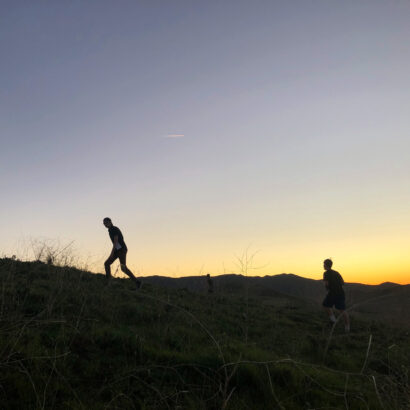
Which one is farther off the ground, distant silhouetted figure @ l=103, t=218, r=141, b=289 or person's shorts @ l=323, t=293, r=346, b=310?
distant silhouetted figure @ l=103, t=218, r=141, b=289

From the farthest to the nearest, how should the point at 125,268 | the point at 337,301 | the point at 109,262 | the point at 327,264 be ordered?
the point at 327,264, the point at 337,301, the point at 109,262, the point at 125,268

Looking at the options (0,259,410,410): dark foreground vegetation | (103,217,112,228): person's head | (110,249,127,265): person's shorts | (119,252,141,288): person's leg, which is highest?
(103,217,112,228): person's head

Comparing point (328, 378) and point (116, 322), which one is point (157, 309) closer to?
point (116, 322)

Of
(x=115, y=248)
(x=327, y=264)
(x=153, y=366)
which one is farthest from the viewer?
(x=327, y=264)

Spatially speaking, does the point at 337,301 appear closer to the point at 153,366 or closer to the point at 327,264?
the point at 327,264

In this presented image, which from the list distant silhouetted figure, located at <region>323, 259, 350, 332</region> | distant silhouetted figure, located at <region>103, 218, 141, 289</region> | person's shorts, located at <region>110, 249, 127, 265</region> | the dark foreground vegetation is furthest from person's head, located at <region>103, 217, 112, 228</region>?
distant silhouetted figure, located at <region>323, 259, 350, 332</region>

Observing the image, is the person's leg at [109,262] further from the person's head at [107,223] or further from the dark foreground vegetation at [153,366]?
the dark foreground vegetation at [153,366]

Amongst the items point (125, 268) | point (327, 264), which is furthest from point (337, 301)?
point (125, 268)

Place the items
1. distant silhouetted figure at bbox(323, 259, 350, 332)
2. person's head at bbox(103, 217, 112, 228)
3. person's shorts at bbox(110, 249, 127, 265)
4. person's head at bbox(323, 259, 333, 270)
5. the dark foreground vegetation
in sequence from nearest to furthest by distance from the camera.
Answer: the dark foreground vegetation
person's shorts at bbox(110, 249, 127, 265)
person's head at bbox(103, 217, 112, 228)
distant silhouetted figure at bbox(323, 259, 350, 332)
person's head at bbox(323, 259, 333, 270)

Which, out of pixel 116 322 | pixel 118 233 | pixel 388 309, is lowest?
pixel 388 309

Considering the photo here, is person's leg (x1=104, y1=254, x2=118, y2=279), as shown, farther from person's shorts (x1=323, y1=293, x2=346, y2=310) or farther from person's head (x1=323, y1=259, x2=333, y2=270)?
person's shorts (x1=323, y1=293, x2=346, y2=310)

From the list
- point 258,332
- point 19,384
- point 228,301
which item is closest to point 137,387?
point 19,384

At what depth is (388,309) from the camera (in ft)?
55.1

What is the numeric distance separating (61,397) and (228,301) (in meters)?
8.49
